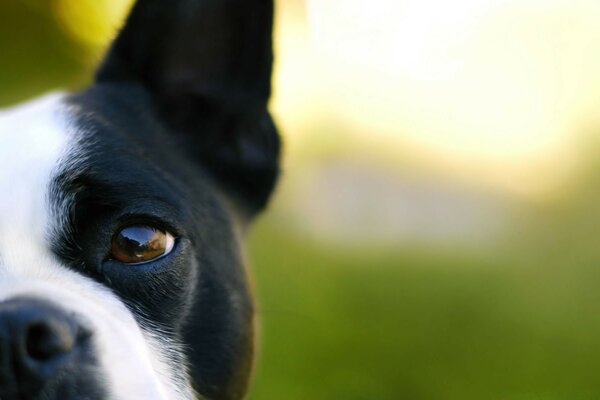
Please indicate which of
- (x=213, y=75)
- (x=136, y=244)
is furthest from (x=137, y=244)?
(x=213, y=75)

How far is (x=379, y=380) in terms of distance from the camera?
4.61m

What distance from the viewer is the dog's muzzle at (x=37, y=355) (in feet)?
5.40

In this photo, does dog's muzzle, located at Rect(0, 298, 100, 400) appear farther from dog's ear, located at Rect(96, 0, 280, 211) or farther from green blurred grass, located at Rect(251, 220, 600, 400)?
green blurred grass, located at Rect(251, 220, 600, 400)

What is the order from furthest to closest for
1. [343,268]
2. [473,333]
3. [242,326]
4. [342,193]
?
1. [342,193]
2. [343,268]
3. [473,333]
4. [242,326]

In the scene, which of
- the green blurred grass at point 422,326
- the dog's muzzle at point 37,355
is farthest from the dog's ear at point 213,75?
the green blurred grass at point 422,326

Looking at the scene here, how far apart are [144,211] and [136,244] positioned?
88 mm

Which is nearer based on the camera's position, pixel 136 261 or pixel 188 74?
pixel 136 261

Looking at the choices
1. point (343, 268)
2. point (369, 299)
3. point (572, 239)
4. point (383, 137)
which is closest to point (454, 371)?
point (369, 299)

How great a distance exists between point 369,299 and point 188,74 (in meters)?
Result: 3.38

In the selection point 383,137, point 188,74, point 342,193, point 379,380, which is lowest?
point 379,380

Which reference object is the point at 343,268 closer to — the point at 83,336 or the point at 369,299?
the point at 369,299

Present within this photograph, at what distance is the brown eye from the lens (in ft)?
6.73

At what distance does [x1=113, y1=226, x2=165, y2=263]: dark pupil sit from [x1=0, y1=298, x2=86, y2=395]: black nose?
356 mm

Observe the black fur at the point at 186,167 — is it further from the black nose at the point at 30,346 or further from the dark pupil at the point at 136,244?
the black nose at the point at 30,346
